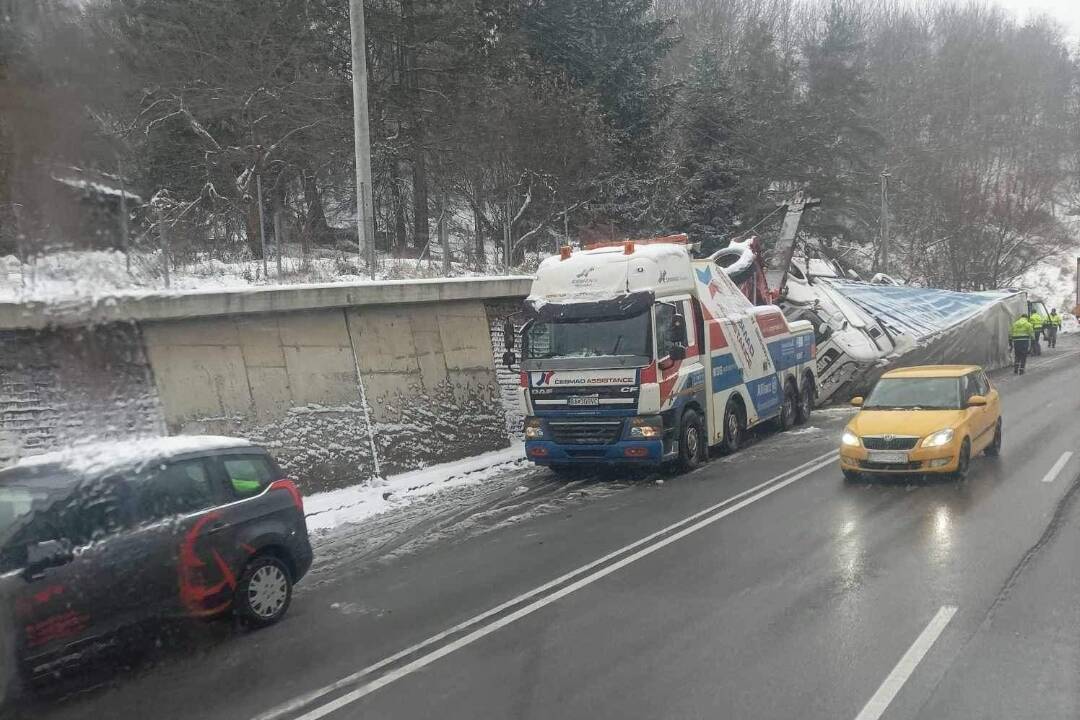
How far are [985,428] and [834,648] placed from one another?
7.98 m

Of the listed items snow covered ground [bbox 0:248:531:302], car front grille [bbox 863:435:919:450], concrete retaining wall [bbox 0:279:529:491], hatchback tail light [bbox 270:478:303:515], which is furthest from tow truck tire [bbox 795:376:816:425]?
hatchback tail light [bbox 270:478:303:515]

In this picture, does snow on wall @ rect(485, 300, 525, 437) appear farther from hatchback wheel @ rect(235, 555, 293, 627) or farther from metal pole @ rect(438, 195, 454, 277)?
hatchback wheel @ rect(235, 555, 293, 627)

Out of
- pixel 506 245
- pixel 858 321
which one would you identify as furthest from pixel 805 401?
pixel 506 245

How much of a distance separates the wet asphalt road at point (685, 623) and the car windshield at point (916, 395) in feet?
4.17

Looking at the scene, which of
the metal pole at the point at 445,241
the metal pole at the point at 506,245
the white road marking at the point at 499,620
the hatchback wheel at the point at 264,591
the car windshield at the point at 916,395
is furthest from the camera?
the metal pole at the point at 506,245

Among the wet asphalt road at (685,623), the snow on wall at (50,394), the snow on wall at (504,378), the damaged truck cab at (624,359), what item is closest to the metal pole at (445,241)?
the snow on wall at (504,378)

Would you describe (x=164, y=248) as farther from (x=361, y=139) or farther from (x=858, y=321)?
(x=858, y=321)

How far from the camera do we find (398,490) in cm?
1320

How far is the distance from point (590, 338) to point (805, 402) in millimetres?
7466

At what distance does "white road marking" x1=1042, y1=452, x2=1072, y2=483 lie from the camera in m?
11.7

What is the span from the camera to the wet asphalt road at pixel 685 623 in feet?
18.0

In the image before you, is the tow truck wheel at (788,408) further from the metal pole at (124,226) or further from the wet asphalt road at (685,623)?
the metal pole at (124,226)

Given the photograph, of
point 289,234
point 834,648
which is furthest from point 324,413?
point 834,648

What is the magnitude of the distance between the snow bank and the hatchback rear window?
134 inches
